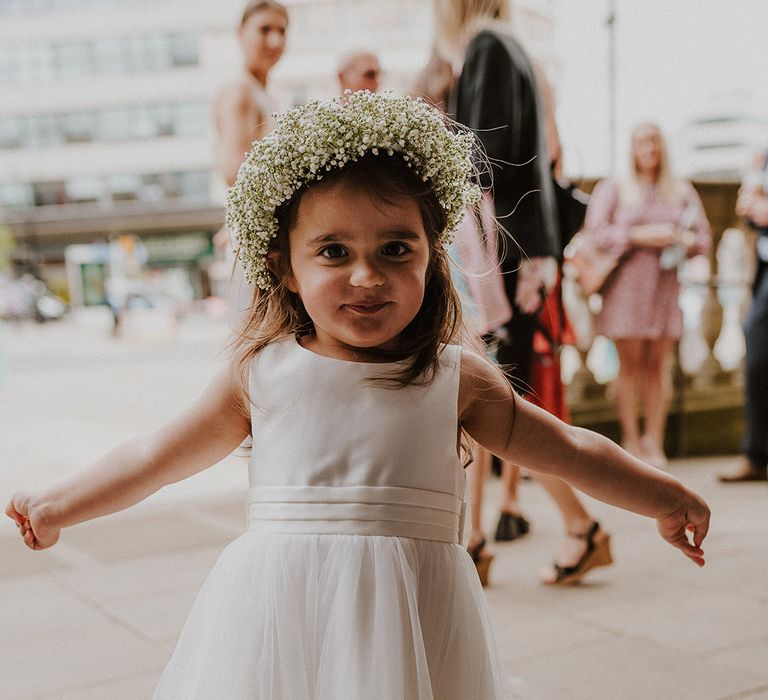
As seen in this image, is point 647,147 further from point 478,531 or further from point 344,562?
point 344,562

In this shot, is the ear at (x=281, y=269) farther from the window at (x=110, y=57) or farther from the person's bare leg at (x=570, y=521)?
the window at (x=110, y=57)

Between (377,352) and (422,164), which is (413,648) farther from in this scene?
(422,164)

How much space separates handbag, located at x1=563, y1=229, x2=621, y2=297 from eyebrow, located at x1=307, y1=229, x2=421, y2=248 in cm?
386

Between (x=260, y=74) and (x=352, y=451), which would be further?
(x=260, y=74)

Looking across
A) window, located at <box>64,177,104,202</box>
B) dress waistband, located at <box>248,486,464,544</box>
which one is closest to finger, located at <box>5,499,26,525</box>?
dress waistband, located at <box>248,486,464,544</box>

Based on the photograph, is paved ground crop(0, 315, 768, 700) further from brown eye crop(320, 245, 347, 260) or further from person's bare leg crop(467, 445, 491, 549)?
brown eye crop(320, 245, 347, 260)

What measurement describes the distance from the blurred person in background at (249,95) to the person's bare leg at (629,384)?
261 cm

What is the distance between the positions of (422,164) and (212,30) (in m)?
50.1

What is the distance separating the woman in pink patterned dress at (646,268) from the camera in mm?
5391

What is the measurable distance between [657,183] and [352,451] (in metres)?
4.33

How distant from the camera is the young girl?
1.58 meters

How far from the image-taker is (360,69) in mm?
4027

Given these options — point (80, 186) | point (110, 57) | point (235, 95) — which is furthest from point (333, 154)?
point (110, 57)

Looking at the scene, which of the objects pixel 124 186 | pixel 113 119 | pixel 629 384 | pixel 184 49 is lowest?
pixel 629 384
